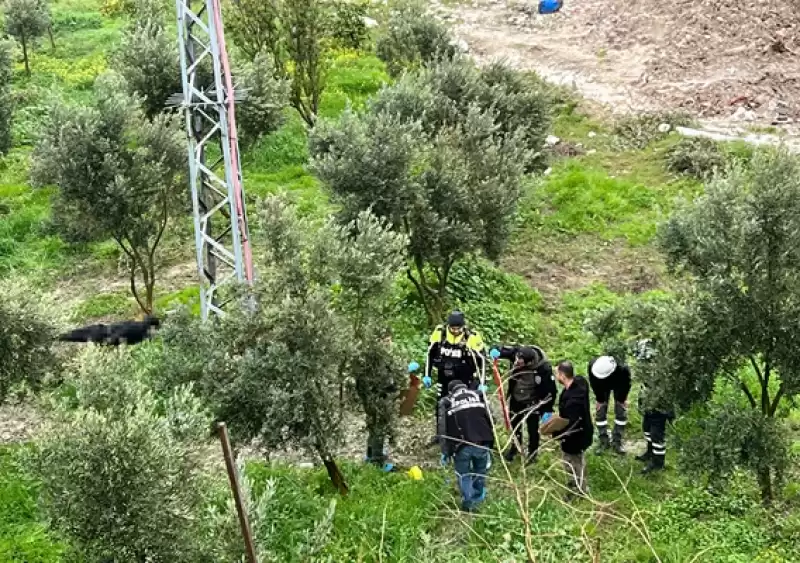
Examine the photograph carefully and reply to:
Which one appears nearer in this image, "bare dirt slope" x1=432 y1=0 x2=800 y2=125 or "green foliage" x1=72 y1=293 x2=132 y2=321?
"green foliage" x1=72 y1=293 x2=132 y2=321

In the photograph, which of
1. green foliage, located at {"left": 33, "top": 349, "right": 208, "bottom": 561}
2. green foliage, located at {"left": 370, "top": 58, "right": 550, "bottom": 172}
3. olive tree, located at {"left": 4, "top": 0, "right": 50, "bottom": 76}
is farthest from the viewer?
olive tree, located at {"left": 4, "top": 0, "right": 50, "bottom": 76}

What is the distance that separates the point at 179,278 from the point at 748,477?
11540mm

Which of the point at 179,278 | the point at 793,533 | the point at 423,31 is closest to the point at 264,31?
the point at 423,31

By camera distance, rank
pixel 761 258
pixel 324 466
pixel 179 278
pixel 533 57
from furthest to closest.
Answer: pixel 533 57 < pixel 179 278 < pixel 324 466 < pixel 761 258

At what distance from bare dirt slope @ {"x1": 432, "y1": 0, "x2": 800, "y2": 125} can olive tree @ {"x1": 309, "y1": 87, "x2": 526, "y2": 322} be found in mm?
12762

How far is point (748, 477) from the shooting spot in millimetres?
11172

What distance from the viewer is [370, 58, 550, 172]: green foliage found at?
54.4 feet

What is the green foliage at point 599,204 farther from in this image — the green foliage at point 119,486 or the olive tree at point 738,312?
the green foliage at point 119,486

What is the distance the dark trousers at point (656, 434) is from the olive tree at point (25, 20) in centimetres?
2450

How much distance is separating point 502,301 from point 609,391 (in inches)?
189

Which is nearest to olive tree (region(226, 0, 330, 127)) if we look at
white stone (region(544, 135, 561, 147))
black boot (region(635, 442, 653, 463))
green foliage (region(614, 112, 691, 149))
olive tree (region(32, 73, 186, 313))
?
white stone (region(544, 135, 561, 147))

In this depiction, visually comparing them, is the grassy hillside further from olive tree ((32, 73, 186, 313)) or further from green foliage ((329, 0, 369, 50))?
green foliage ((329, 0, 369, 50))

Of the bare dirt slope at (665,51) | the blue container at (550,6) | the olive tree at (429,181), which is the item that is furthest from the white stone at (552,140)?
the blue container at (550,6)

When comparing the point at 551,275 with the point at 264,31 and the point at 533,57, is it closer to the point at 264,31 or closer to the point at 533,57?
the point at 264,31
